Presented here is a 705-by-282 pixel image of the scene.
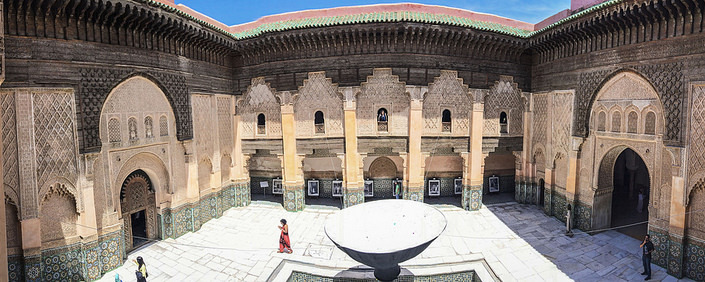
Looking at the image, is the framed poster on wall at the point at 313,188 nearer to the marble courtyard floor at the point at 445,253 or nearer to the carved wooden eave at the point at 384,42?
the marble courtyard floor at the point at 445,253

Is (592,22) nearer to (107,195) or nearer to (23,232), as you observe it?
(107,195)

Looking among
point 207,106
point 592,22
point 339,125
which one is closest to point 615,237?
point 592,22

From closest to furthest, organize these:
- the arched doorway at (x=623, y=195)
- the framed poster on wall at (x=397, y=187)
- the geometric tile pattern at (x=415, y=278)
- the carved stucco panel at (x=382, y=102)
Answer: the geometric tile pattern at (x=415, y=278) < the arched doorway at (x=623, y=195) < the carved stucco panel at (x=382, y=102) < the framed poster on wall at (x=397, y=187)

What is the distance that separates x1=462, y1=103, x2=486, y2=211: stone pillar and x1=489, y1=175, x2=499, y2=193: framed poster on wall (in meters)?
1.83

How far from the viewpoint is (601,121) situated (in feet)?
24.8

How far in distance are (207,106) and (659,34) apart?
10.5m

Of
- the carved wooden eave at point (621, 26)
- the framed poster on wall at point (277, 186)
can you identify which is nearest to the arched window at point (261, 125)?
the framed poster on wall at point (277, 186)

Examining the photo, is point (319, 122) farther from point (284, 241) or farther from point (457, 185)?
point (457, 185)

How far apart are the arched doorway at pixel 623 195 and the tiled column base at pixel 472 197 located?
2.82m

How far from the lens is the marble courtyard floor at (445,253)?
6.25 m

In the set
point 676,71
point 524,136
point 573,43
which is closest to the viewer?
point 676,71

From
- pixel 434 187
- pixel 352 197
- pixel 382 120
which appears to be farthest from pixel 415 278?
pixel 434 187

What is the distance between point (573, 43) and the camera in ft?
27.1

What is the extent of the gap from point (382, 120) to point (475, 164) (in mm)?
3078
